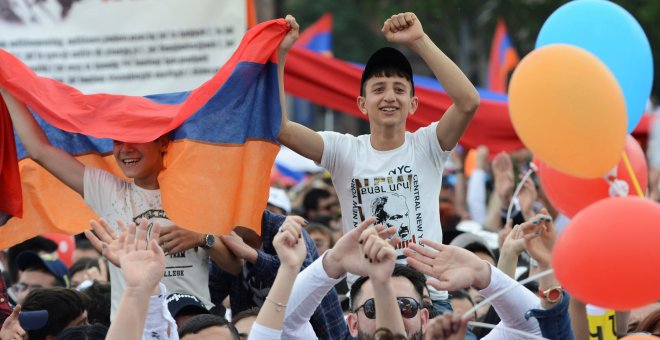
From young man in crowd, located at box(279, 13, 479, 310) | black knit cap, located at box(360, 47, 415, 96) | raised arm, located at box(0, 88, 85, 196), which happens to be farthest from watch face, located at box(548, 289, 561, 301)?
raised arm, located at box(0, 88, 85, 196)

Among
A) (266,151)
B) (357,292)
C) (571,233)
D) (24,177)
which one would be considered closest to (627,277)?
(571,233)

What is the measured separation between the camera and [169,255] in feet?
17.9

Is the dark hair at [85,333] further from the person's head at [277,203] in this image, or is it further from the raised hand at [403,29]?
the person's head at [277,203]

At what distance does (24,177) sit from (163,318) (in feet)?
5.25

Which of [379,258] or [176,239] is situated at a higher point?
[379,258]

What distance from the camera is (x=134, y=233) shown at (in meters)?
4.32

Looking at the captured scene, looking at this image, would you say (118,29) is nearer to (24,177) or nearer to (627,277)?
(24,177)

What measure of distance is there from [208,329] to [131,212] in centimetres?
85

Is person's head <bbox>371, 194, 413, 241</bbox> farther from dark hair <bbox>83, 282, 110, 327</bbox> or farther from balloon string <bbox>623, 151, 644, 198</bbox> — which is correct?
dark hair <bbox>83, 282, 110, 327</bbox>

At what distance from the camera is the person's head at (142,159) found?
5.38 metres

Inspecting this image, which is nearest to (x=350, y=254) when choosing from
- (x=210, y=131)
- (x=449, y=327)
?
(x=449, y=327)

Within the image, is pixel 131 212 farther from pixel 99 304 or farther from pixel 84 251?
pixel 84 251

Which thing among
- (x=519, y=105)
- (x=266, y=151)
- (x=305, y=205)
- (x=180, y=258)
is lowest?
(x=305, y=205)

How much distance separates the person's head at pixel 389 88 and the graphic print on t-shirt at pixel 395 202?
0.78ft
